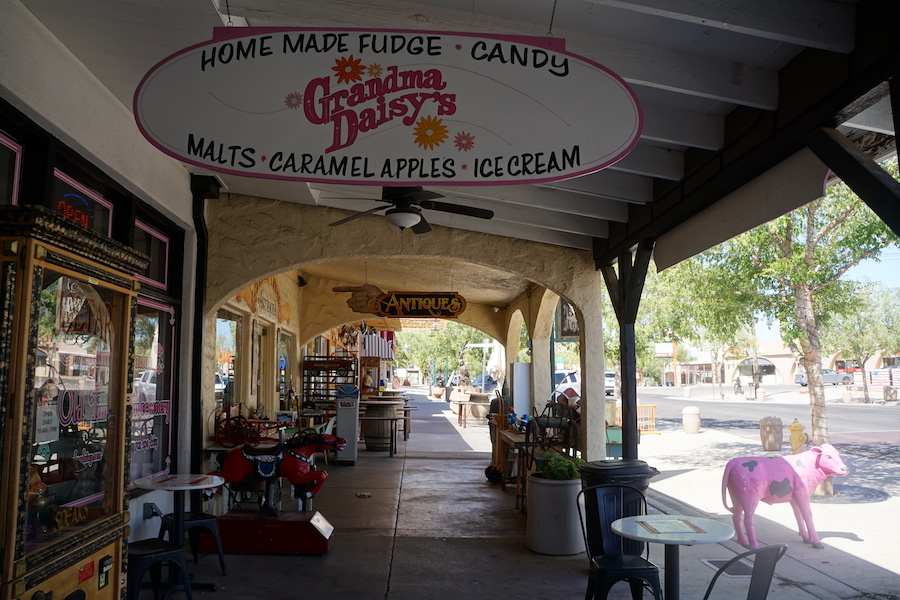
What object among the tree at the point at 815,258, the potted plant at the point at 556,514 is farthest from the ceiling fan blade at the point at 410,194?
the tree at the point at 815,258

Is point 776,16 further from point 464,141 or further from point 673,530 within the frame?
point 673,530

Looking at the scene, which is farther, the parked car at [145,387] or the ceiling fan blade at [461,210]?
the parked car at [145,387]

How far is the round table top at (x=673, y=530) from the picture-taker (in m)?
3.44

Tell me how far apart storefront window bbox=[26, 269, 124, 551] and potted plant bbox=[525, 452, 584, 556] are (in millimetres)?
3598

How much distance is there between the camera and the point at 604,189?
5.61 m

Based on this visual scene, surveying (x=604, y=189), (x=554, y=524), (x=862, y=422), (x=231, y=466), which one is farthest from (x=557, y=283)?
(x=862, y=422)

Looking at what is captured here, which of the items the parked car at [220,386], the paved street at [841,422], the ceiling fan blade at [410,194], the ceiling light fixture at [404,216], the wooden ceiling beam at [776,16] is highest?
the wooden ceiling beam at [776,16]

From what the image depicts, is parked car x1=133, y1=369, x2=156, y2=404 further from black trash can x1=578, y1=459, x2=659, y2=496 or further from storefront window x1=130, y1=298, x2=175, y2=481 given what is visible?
black trash can x1=578, y1=459, x2=659, y2=496

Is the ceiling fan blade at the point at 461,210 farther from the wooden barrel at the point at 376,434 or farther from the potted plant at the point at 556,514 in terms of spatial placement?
the wooden barrel at the point at 376,434

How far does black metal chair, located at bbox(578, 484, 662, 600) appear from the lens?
3795 mm

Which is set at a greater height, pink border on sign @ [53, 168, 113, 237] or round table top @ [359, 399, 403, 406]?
pink border on sign @ [53, 168, 113, 237]

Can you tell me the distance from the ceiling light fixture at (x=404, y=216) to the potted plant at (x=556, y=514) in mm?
2571

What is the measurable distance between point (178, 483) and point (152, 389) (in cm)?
157

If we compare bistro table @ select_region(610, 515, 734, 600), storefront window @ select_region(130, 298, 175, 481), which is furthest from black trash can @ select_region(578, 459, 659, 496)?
storefront window @ select_region(130, 298, 175, 481)
